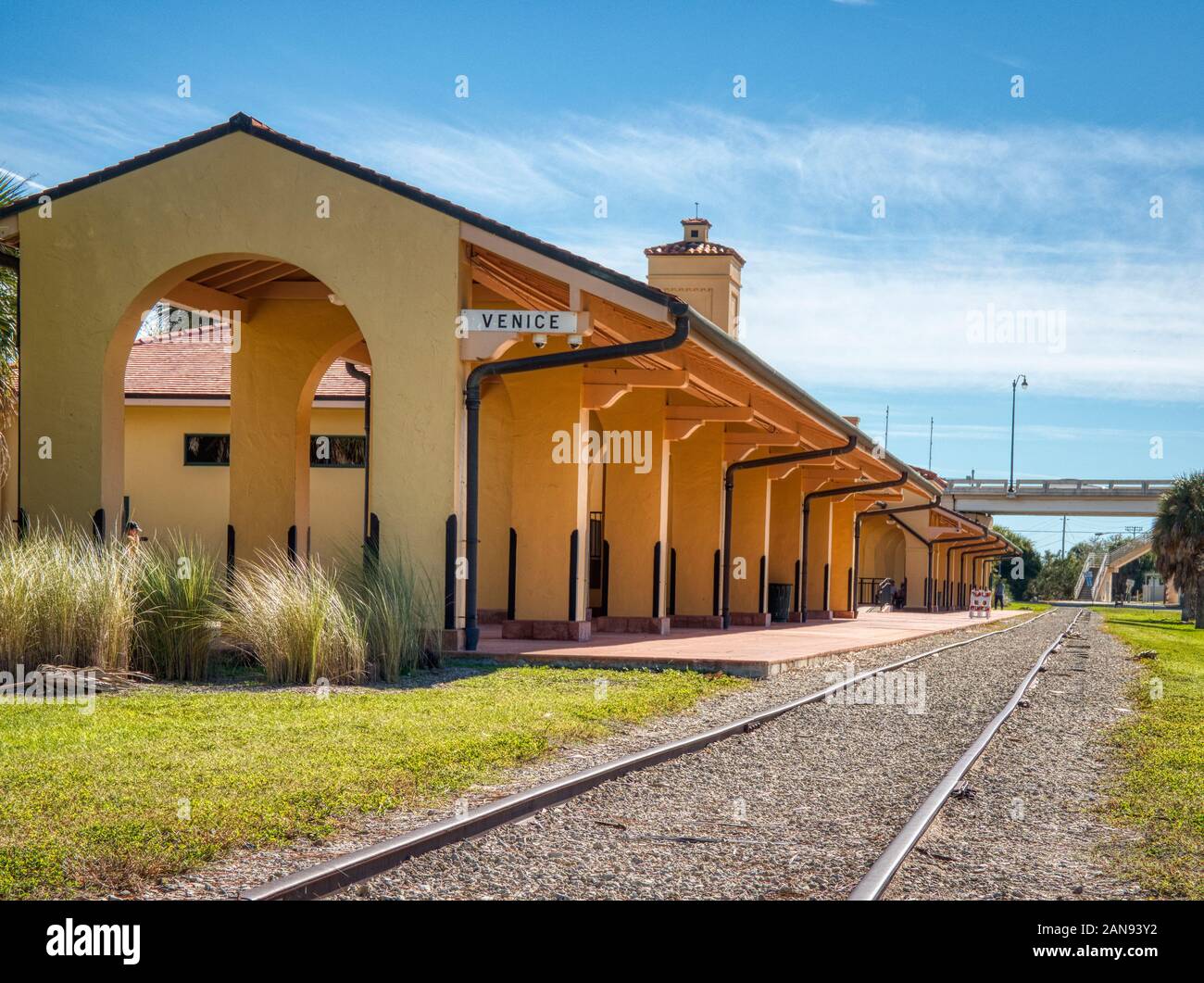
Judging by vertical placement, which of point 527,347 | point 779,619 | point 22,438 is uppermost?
point 527,347

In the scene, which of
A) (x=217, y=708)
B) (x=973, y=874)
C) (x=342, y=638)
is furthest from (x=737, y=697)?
(x=973, y=874)

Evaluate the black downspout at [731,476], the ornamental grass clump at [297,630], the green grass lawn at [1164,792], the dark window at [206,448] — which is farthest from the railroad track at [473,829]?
the dark window at [206,448]

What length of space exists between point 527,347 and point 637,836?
1358cm

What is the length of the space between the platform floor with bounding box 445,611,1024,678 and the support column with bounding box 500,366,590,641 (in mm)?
443

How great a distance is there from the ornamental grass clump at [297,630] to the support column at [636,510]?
8924mm

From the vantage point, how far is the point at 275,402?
63.4 feet

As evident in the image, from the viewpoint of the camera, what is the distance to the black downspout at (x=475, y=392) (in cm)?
1466

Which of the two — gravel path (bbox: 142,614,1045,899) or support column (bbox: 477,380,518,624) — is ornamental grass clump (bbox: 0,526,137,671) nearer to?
gravel path (bbox: 142,614,1045,899)

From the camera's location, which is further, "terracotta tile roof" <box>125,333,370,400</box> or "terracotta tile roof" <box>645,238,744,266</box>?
"terracotta tile roof" <box>645,238,744,266</box>

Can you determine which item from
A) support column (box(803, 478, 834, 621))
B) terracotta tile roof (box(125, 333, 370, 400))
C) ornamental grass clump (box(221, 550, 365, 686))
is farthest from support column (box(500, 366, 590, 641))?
support column (box(803, 478, 834, 621))

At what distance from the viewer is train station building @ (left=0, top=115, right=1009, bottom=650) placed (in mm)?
14773

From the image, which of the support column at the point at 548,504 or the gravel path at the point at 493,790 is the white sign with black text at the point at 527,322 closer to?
the support column at the point at 548,504

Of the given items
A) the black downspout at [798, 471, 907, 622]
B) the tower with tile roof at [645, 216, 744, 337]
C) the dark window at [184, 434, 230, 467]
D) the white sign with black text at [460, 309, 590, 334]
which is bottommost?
the black downspout at [798, 471, 907, 622]
